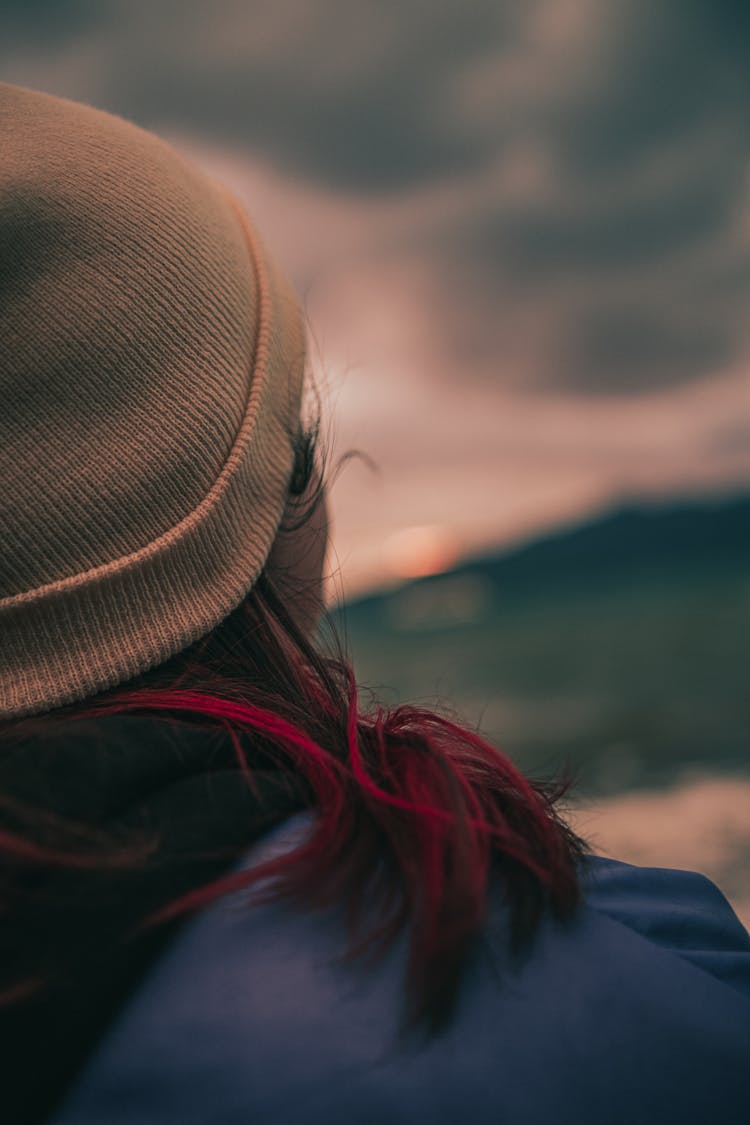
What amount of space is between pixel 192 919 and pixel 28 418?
0.78 m

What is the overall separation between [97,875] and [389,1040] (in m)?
0.35

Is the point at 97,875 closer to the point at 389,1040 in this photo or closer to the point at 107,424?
the point at 389,1040

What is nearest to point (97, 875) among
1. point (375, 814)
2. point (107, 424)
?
point (375, 814)

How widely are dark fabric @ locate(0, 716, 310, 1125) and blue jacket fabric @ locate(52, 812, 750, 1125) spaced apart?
5 cm

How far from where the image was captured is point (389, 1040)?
0.79 metres

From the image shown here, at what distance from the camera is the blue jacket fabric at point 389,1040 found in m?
0.78

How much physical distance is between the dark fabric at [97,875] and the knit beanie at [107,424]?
0.28 meters

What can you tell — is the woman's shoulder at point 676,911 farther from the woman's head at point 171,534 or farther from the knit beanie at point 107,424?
the knit beanie at point 107,424

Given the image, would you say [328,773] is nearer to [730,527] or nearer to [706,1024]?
[706,1024]

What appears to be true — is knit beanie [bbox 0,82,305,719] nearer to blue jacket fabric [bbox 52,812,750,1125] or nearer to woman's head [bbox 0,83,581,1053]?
woman's head [bbox 0,83,581,1053]

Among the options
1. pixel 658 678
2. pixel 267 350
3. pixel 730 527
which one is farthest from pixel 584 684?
pixel 730 527

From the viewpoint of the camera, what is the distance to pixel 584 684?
36062 millimetres

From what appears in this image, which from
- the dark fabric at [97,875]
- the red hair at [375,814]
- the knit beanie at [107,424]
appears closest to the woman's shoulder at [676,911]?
the red hair at [375,814]

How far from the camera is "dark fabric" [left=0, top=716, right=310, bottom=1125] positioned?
768mm
